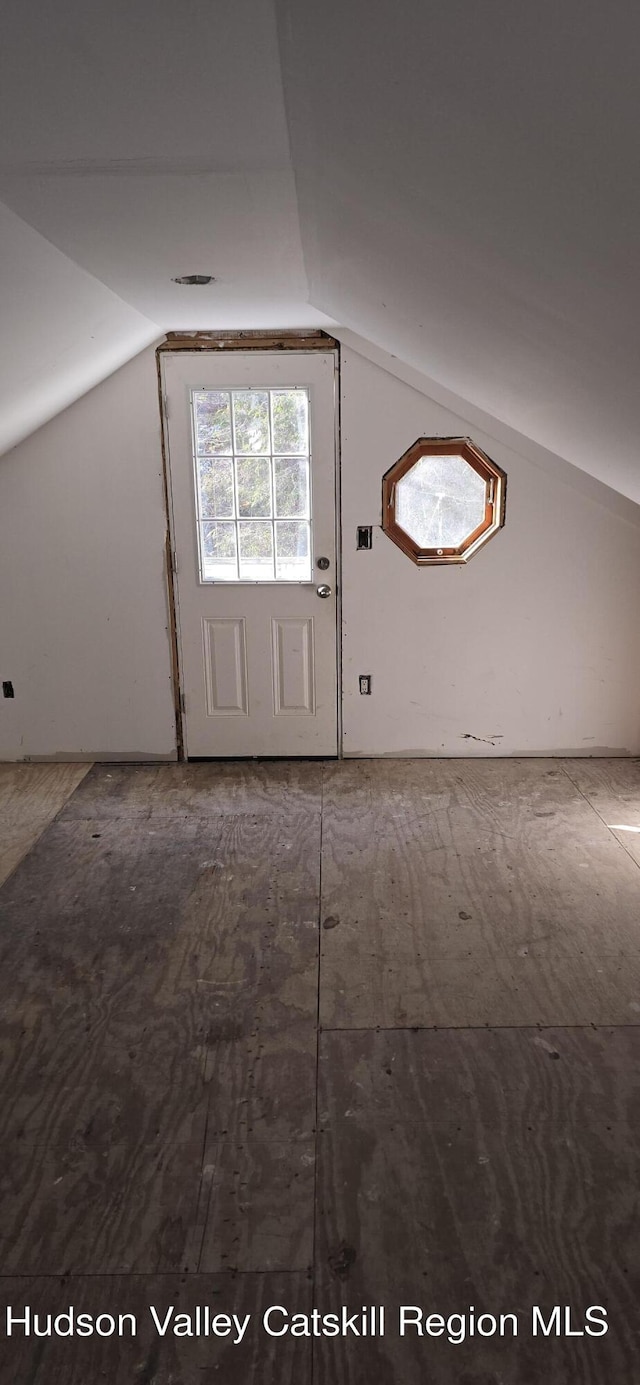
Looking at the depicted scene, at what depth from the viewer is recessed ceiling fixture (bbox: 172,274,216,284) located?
286cm

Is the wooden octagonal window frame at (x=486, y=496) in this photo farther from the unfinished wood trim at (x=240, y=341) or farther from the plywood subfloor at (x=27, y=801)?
the plywood subfloor at (x=27, y=801)

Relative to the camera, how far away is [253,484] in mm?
4320

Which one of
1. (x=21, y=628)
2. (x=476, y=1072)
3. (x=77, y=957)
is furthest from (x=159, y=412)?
(x=476, y=1072)

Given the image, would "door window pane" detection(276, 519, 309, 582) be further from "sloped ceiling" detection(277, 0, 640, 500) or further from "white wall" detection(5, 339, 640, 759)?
"sloped ceiling" detection(277, 0, 640, 500)

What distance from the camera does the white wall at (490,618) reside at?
4.27 metres

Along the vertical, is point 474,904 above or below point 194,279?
below

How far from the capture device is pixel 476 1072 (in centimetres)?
233

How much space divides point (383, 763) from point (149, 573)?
153cm

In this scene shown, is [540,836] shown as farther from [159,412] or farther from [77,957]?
[159,412]

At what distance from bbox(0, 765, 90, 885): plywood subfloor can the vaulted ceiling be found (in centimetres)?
192

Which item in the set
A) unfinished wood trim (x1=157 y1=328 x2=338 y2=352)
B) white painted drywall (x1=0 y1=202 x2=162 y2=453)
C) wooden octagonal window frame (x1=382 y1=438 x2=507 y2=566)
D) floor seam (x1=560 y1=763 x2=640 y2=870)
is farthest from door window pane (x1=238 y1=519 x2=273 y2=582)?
floor seam (x1=560 y1=763 x2=640 y2=870)

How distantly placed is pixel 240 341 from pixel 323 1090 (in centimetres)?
330

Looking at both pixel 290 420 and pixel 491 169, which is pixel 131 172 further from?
pixel 290 420

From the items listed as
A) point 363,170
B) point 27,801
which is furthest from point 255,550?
point 363,170
